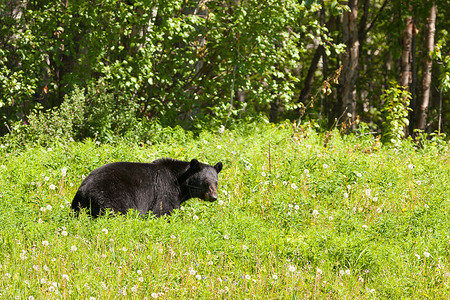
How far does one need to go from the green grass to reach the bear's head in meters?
0.21

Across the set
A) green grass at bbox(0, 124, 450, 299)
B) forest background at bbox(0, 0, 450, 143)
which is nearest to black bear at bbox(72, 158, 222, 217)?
green grass at bbox(0, 124, 450, 299)

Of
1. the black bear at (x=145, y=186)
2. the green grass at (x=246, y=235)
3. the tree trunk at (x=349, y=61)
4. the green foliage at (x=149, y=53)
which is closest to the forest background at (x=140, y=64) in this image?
the green foliage at (x=149, y=53)

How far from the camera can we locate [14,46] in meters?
11.8

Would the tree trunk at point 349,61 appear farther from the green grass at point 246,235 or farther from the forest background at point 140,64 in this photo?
the green grass at point 246,235

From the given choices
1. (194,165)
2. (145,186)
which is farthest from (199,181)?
(145,186)

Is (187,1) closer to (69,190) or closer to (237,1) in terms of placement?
(237,1)

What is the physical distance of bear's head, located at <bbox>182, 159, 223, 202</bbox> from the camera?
22.6 feet

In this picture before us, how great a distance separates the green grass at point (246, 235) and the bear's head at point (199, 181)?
0.21m

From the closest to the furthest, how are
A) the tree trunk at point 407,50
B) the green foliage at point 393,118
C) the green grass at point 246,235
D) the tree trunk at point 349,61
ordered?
the green grass at point 246,235 → the green foliage at point 393,118 → the tree trunk at point 349,61 → the tree trunk at point 407,50

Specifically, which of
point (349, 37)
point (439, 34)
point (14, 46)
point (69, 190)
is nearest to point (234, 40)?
point (349, 37)

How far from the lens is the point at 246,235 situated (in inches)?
232

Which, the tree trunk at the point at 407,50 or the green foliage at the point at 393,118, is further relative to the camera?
the tree trunk at the point at 407,50

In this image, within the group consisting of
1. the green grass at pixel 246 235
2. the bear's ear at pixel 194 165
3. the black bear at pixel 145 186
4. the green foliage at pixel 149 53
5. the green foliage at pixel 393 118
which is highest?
the green foliage at pixel 149 53

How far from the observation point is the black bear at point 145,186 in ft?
19.6
